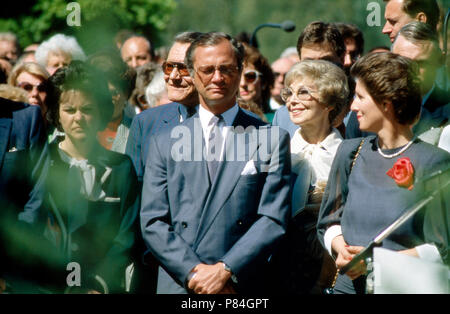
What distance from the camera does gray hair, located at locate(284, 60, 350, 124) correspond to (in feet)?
16.6

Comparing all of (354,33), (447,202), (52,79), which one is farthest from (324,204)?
(354,33)

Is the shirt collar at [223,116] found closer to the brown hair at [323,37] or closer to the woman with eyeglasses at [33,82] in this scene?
the brown hair at [323,37]

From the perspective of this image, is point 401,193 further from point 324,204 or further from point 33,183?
point 33,183

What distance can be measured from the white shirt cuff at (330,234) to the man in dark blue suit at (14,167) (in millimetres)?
1973

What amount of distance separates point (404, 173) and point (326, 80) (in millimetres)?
1293

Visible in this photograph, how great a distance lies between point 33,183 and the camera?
15.7 feet

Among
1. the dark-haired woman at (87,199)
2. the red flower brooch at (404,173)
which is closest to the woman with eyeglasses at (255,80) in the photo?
the dark-haired woman at (87,199)

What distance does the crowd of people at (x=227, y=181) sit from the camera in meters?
4.22

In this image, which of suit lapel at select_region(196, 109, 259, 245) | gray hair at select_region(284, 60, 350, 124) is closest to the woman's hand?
suit lapel at select_region(196, 109, 259, 245)

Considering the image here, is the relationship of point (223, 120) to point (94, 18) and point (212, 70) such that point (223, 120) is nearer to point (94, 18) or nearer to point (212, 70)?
point (212, 70)

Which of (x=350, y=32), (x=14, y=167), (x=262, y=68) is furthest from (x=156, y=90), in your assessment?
(x=14, y=167)

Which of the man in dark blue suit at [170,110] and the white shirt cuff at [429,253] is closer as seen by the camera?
the white shirt cuff at [429,253]

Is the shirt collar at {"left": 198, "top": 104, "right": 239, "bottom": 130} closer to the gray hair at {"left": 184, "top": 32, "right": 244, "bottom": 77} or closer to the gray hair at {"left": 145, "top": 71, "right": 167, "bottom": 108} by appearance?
the gray hair at {"left": 184, "top": 32, "right": 244, "bottom": 77}
